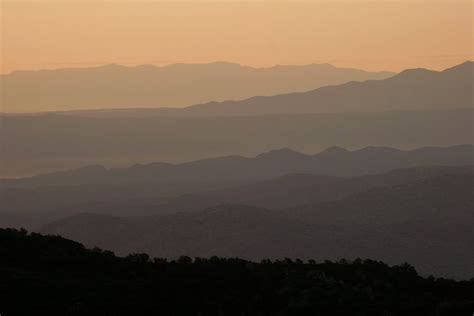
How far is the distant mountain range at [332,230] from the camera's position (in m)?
112

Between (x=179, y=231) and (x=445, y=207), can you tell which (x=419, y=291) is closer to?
(x=179, y=231)

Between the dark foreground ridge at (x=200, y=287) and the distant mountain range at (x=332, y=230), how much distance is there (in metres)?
72.6

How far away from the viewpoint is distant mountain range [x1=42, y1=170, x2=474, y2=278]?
112m

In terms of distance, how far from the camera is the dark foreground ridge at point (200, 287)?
2708 centimetres

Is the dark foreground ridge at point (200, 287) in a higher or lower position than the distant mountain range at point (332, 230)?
lower

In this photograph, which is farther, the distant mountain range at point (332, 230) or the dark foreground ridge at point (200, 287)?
the distant mountain range at point (332, 230)

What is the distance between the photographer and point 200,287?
95.6 feet

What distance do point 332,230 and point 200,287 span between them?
9291 centimetres

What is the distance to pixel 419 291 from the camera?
30984mm

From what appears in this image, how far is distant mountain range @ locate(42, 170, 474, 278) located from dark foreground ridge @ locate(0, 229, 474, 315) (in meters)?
72.6

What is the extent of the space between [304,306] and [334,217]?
11504 cm

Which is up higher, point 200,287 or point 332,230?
point 332,230

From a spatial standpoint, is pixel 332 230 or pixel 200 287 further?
pixel 332 230

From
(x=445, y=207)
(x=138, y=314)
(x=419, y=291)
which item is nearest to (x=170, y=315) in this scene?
(x=138, y=314)
